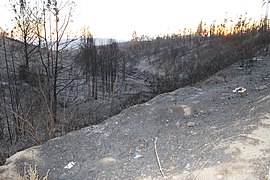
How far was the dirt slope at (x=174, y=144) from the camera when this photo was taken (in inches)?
123

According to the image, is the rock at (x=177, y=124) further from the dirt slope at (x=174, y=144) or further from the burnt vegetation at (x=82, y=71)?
the burnt vegetation at (x=82, y=71)

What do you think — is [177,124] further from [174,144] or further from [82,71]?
[82,71]

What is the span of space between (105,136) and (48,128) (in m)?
1.93

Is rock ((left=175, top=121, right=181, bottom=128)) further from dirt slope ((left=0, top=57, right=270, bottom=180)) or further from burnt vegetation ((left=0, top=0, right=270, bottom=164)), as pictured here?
burnt vegetation ((left=0, top=0, right=270, bottom=164))

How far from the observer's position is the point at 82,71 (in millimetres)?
Result: 22375

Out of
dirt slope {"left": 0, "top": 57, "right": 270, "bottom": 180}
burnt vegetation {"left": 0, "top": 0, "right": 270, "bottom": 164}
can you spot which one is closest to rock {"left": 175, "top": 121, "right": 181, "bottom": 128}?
dirt slope {"left": 0, "top": 57, "right": 270, "bottom": 180}

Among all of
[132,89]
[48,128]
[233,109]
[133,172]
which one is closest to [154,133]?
[133,172]

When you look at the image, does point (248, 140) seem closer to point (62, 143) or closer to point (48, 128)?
point (62, 143)

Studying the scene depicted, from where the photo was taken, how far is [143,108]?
18.1 feet

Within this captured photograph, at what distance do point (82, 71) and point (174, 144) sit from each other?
19.1 metres

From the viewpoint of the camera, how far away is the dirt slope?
10.3ft

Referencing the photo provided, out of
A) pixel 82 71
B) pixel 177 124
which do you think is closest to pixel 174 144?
pixel 177 124

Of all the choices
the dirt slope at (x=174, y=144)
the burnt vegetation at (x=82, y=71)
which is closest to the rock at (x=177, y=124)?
the dirt slope at (x=174, y=144)

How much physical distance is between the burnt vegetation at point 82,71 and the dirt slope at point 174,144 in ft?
4.90
